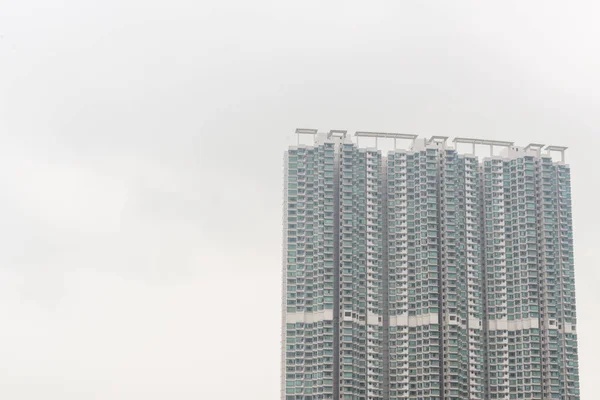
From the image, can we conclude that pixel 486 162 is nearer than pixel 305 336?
No

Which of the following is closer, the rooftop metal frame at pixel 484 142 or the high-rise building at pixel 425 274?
the high-rise building at pixel 425 274

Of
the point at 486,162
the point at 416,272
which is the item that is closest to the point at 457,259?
the point at 416,272

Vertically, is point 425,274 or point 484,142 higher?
point 484,142

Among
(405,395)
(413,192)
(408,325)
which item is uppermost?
(413,192)

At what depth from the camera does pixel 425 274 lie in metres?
84.4

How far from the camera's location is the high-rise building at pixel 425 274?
81.9 m

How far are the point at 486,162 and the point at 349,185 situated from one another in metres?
11.6

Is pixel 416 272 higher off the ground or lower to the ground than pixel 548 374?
higher

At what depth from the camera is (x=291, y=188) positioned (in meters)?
84.6

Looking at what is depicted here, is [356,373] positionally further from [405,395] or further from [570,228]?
[570,228]

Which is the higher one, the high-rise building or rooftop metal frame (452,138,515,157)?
rooftop metal frame (452,138,515,157)

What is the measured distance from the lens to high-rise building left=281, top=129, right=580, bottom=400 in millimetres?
81938

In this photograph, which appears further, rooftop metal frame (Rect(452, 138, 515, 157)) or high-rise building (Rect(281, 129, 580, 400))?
rooftop metal frame (Rect(452, 138, 515, 157))

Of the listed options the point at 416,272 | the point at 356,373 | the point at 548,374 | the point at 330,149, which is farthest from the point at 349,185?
the point at 548,374
